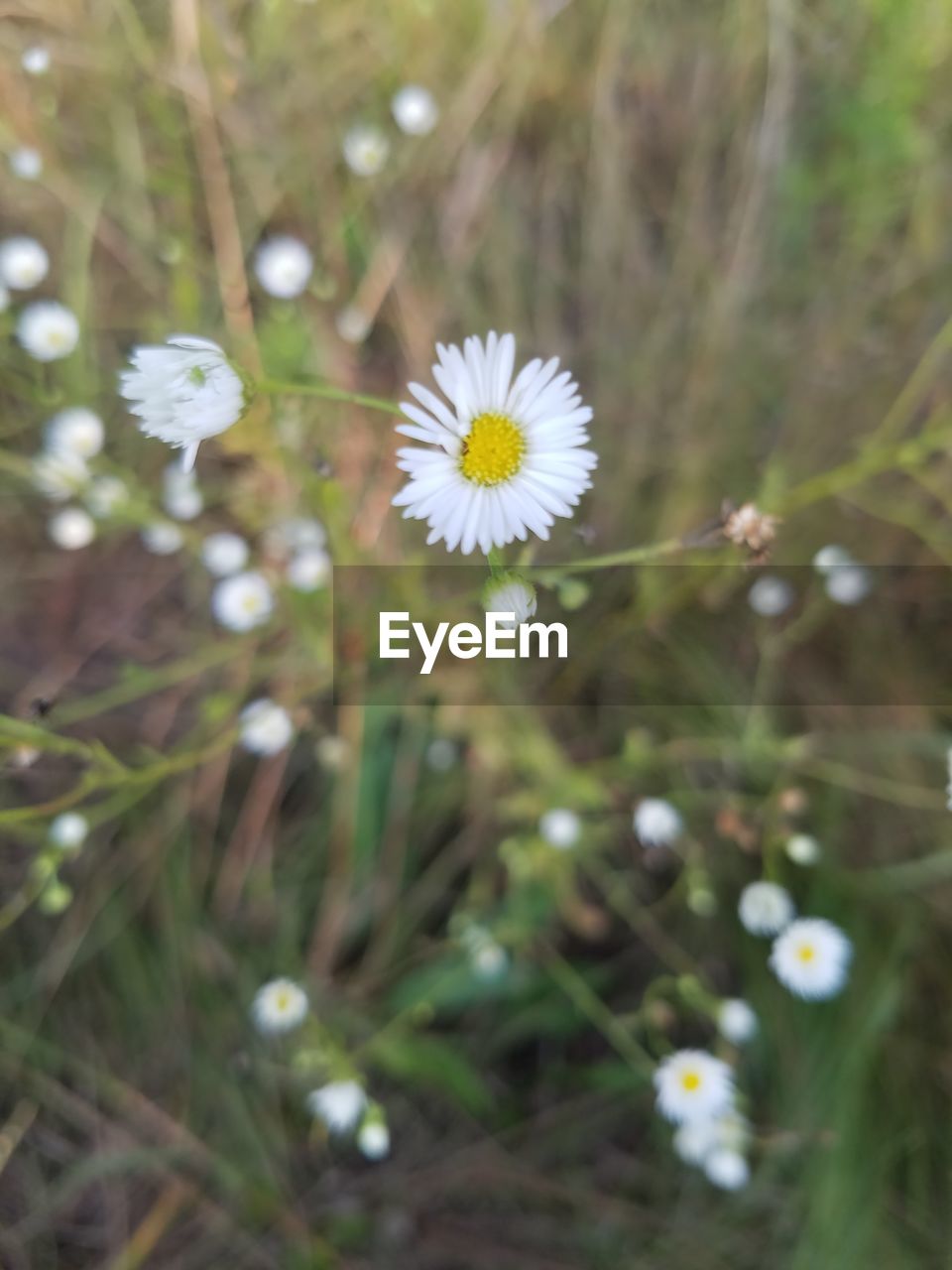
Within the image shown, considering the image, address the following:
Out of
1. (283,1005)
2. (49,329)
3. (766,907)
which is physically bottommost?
(283,1005)

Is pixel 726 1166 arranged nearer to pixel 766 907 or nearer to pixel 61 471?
pixel 766 907

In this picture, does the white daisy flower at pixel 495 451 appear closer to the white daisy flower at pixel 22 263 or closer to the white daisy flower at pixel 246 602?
the white daisy flower at pixel 246 602

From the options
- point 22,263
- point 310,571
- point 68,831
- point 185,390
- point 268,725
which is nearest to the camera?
point 185,390

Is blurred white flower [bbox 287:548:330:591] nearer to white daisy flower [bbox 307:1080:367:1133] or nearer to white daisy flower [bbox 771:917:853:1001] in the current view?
white daisy flower [bbox 307:1080:367:1133]

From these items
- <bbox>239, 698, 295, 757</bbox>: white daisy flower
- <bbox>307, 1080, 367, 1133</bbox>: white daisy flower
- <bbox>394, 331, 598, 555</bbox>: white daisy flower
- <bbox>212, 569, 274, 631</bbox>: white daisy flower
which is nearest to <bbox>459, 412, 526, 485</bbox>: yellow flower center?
<bbox>394, 331, 598, 555</bbox>: white daisy flower

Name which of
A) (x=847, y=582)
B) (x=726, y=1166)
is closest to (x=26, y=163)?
(x=847, y=582)

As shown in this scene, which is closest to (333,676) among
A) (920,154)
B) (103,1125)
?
(103,1125)

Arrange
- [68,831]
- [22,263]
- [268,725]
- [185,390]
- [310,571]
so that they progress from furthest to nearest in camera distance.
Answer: [22,263]
[310,571]
[268,725]
[68,831]
[185,390]
